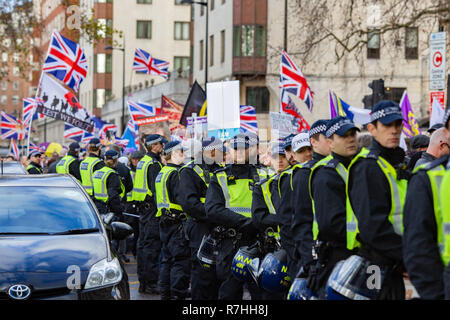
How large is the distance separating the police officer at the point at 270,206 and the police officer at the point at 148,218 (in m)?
4.39

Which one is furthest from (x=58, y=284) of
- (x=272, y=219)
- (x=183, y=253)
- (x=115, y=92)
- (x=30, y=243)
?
(x=115, y=92)

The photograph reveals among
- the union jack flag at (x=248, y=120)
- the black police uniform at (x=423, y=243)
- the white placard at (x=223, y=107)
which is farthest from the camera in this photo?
the union jack flag at (x=248, y=120)

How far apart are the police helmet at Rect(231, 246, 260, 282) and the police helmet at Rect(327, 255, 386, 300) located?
268cm

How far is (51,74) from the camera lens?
22219 millimetres

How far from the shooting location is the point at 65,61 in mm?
22453

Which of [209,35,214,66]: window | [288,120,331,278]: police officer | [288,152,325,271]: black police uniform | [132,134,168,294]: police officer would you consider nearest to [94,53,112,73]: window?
[209,35,214,66]: window

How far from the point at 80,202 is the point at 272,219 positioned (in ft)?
6.49

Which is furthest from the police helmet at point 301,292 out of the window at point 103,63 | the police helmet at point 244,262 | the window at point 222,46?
the window at point 103,63

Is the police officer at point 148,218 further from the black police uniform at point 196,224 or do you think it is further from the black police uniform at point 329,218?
the black police uniform at point 329,218

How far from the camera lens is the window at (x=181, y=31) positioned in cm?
7494

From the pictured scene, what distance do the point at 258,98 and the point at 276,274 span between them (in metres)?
41.2

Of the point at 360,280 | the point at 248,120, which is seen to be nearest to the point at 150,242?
the point at 360,280

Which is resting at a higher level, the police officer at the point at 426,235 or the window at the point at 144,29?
the window at the point at 144,29

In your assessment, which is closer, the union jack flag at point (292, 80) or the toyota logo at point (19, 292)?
→ the toyota logo at point (19, 292)
